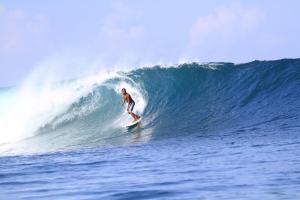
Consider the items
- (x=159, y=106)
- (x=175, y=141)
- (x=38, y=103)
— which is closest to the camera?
(x=175, y=141)

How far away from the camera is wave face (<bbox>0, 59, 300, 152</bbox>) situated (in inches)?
566

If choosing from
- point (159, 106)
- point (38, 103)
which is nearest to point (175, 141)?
point (159, 106)

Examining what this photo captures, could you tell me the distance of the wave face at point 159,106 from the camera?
14.4 metres

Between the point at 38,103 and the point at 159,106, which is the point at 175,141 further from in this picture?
the point at 38,103

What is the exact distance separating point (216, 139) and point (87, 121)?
7.58 metres

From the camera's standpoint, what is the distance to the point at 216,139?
1185 centimetres

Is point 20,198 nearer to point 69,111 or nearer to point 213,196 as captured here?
point 213,196

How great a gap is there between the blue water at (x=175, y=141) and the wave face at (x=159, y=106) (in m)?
0.04

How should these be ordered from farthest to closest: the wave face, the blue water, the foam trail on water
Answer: the foam trail on water, the wave face, the blue water

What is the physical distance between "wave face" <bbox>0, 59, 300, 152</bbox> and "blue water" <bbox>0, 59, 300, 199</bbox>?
0.13 ft

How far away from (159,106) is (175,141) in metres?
6.10

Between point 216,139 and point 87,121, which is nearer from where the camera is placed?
point 216,139

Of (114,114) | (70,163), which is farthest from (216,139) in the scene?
(114,114)

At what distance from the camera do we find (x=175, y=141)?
12445 mm
